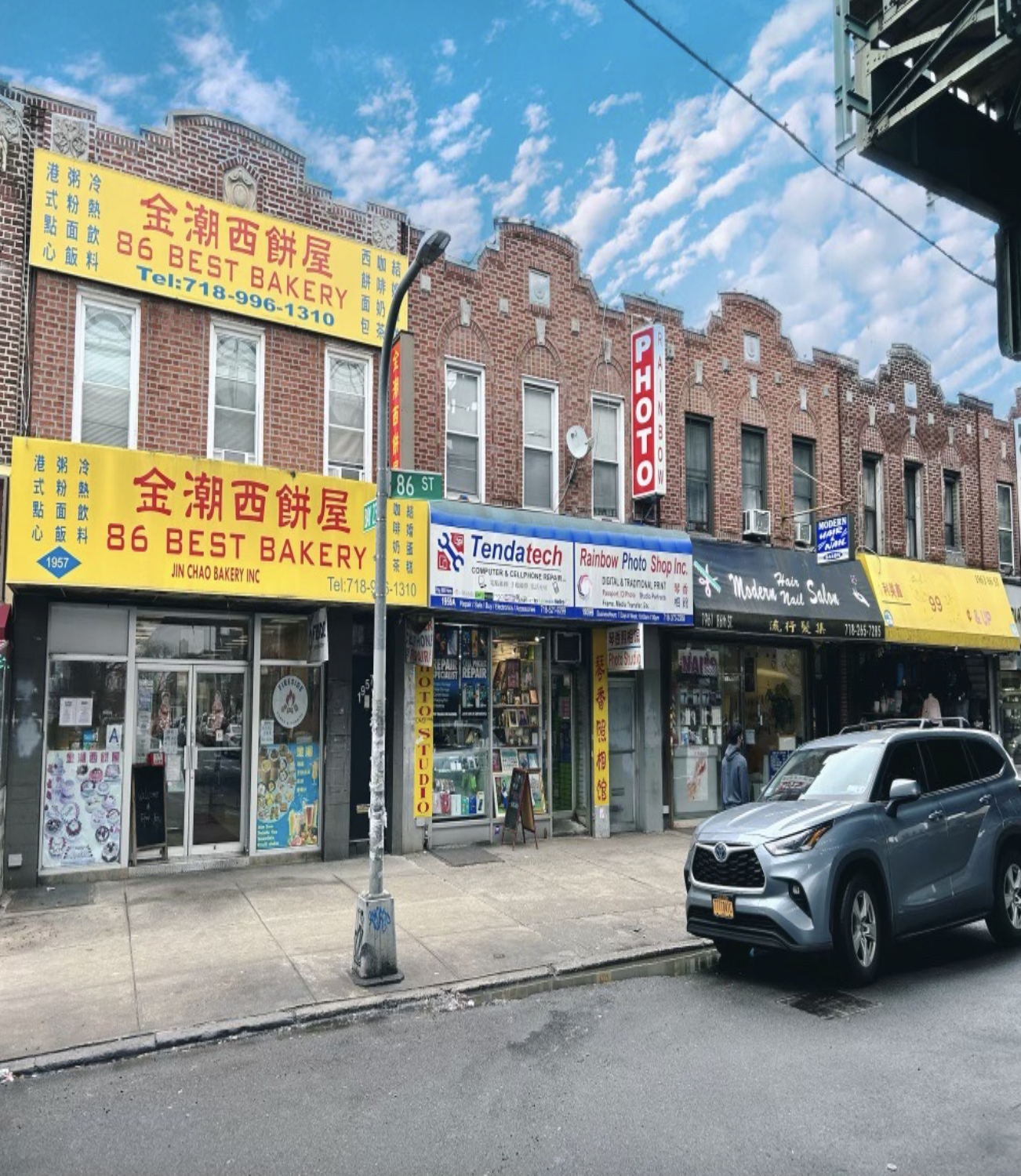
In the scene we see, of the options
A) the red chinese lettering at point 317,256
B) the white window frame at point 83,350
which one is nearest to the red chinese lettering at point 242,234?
the red chinese lettering at point 317,256

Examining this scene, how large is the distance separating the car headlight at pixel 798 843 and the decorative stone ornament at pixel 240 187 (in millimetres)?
9739

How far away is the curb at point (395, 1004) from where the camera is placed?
6.05 metres

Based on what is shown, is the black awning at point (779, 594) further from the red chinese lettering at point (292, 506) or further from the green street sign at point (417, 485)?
the green street sign at point (417, 485)

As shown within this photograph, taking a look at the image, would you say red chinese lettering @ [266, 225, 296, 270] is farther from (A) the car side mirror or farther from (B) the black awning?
(A) the car side mirror

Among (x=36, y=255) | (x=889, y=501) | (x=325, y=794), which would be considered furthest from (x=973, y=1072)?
(x=889, y=501)

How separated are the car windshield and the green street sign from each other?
4.19 meters

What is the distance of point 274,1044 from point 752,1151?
3277mm

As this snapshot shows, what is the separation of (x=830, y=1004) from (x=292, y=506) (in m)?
7.56

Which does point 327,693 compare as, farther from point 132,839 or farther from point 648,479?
point 648,479

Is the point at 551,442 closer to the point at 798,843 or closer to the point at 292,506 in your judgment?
the point at 292,506

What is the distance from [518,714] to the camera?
14.1 m

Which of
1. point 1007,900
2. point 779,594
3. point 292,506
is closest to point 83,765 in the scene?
point 292,506

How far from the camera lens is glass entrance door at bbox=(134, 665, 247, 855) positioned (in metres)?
11.4

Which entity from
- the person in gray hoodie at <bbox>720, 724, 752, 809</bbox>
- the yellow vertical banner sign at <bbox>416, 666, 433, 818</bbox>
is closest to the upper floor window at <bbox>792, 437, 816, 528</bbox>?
the person in gray hoodie at <bbox>720, 724, 752, 809</bbox>
